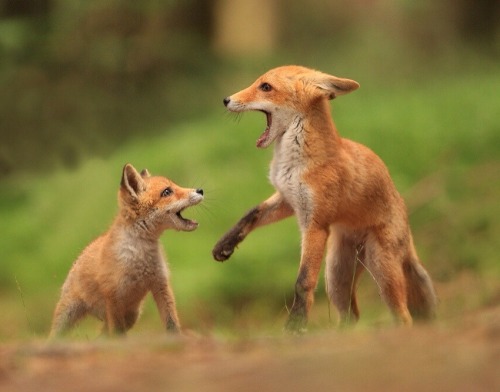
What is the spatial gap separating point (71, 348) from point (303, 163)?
9.08ft

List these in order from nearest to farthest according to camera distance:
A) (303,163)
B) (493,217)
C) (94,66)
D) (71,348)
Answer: (71,348) → (303,163) → (493,217) → (94,66)

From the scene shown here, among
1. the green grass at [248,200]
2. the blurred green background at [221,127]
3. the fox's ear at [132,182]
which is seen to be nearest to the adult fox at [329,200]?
the blurred green background at [221,127]

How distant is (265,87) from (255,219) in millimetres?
1035

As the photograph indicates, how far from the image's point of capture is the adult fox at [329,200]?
8727mm

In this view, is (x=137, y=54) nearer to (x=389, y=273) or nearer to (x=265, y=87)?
(x=265, y=87)

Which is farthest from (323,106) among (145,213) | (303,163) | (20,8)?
(20,8)

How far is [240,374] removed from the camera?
19.9ft

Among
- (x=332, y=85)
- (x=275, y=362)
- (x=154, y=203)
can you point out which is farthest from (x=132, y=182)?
(x=275, y=362)

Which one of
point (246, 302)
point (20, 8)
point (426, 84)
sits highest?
point (20, 8)

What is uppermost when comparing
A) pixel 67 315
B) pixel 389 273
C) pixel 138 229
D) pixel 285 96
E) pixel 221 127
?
pixel 285 96

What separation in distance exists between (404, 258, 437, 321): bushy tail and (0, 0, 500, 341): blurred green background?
0.42 ft

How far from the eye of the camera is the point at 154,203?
9.18 meters

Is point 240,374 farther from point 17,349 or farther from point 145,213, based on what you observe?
point 145,213

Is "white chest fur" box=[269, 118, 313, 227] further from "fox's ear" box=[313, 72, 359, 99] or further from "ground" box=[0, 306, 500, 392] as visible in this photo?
"ground" box=[0, 306, 500, 392]
